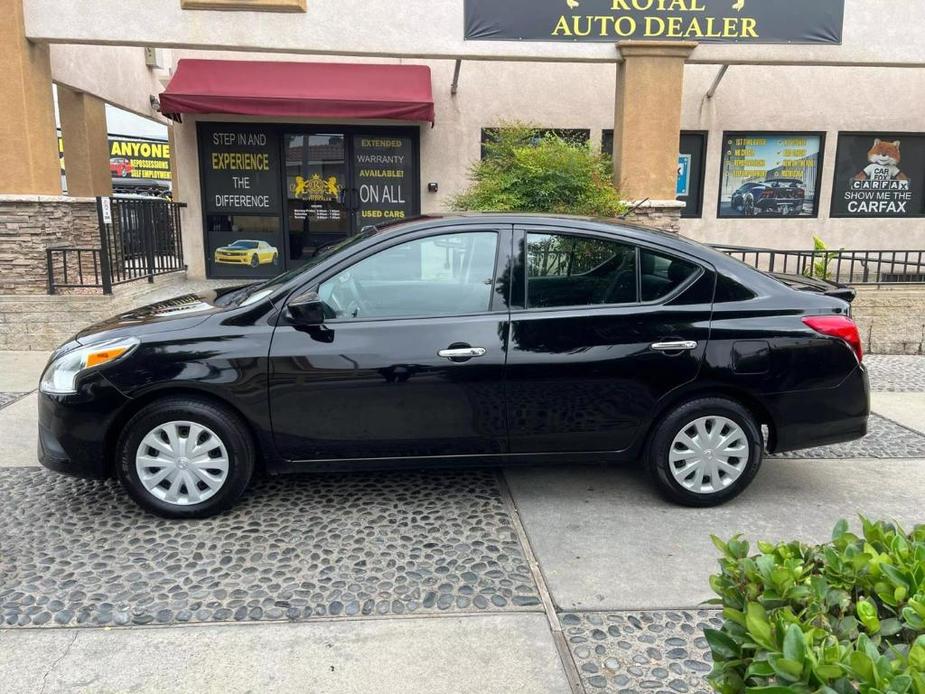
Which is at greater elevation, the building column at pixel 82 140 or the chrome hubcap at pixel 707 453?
the building column at pixel 82 140

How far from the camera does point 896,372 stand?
729cm

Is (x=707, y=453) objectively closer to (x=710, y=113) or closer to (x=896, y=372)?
(x=896, y=372)

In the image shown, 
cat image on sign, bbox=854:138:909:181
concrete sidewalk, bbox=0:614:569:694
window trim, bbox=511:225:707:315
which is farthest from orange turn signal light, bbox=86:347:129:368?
cat image on sign, bbox=854:138:909:181

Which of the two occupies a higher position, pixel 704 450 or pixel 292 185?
pixel 292 185

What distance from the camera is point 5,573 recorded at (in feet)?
10.8

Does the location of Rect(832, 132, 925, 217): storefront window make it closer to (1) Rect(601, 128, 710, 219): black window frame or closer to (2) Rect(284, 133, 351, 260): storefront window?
(1) Rect(601, 128, 710, 219): black window frame

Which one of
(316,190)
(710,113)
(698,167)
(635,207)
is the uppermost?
(710,113)

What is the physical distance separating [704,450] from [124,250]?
24.0 ft


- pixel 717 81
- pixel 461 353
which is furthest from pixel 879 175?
pixel 461 353

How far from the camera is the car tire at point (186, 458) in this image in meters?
3.68

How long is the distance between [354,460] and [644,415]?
1597mm

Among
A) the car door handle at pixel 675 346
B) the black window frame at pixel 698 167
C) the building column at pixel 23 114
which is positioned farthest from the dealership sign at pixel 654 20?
the car door handle at pixel 675 346

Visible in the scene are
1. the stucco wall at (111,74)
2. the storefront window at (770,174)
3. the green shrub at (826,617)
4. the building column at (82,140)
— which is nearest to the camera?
the green shrub at (826,617)

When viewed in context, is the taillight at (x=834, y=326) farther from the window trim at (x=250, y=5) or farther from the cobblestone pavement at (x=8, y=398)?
the window trim at (x=250, y=5)
